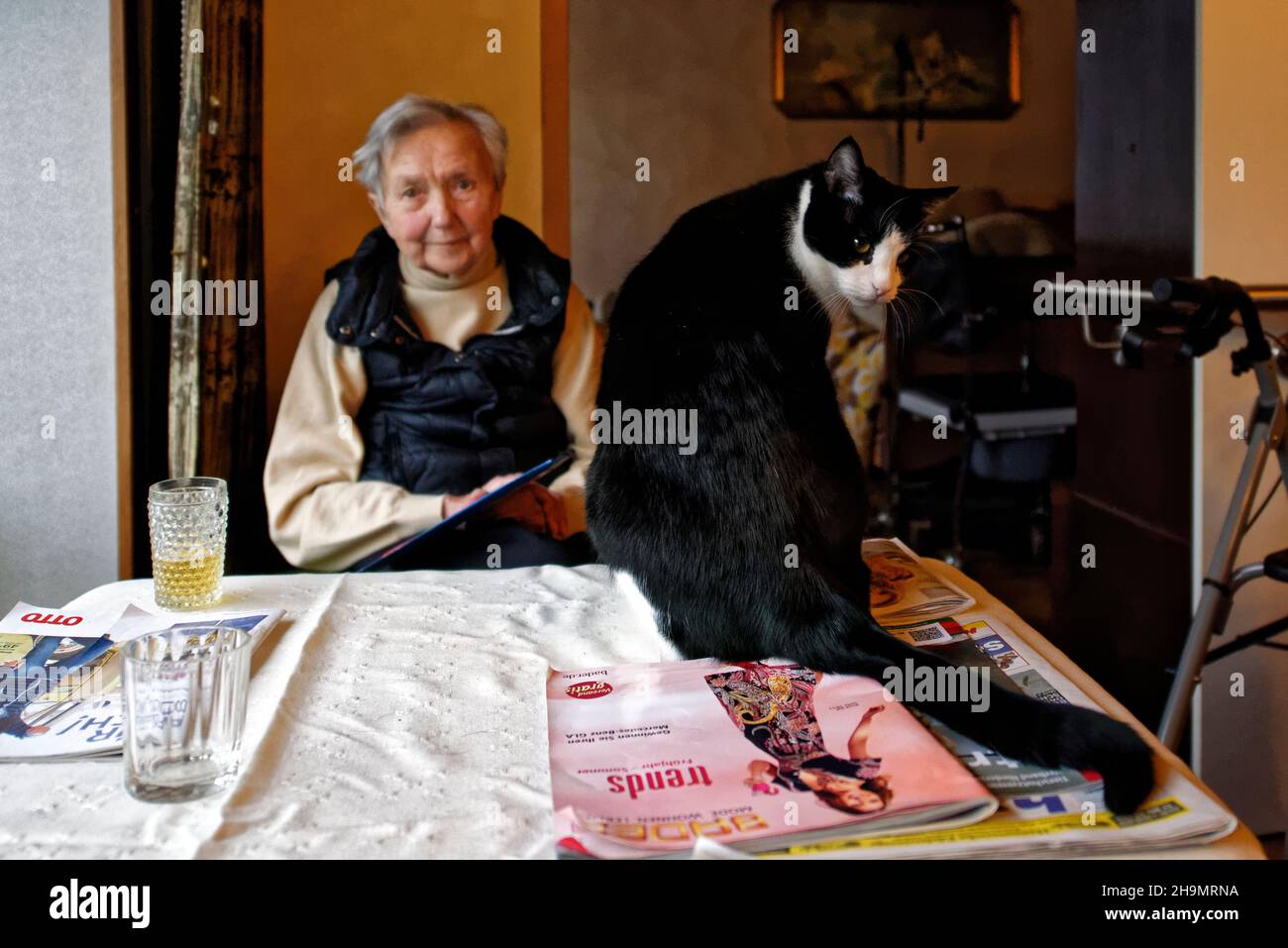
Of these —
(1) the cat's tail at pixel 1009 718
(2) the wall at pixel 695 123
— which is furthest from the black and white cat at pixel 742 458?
(2) the wall at pixel 695 123

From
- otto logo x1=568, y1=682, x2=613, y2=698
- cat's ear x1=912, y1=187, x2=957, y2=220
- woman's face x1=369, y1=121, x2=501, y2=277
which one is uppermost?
woman's face x1=369, y1=121, x2=501, y2=277

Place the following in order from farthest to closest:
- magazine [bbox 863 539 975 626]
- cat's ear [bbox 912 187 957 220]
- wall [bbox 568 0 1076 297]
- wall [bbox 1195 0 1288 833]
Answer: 1. wall [bbox 568 0 1076 297]
2. wall [bbox 1195 0 1288 833]
3. cat's ear [bbox 912 187 957 220]
4. magazine [bbox 863 539 975 626]

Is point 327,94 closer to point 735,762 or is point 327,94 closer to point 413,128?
point 413,128

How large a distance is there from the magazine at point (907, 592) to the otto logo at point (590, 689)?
0.88ft

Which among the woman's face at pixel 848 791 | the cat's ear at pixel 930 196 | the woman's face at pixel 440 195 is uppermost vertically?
the woman's face at pixel 440 195

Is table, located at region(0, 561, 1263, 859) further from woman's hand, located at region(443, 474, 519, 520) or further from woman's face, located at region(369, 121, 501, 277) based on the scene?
woman's face, located at region(369, 121, 501, 277)

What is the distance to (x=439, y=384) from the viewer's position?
1.63 metres

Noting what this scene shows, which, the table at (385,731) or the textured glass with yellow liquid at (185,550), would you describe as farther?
the textured glass with yellow liquid at (185,550)

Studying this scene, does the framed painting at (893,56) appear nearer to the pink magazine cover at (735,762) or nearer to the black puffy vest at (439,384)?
the black puffy vest at (439,384)

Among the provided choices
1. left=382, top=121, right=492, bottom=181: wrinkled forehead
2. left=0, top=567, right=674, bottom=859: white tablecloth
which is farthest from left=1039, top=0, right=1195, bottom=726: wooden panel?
left=0, top=567, right=674, bottom=859: white tablecloth

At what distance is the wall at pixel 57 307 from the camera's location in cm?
141

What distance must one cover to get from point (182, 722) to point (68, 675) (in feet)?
0.72

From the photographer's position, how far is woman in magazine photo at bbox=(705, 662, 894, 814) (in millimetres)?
573

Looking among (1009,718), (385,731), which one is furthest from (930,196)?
(385,731)
